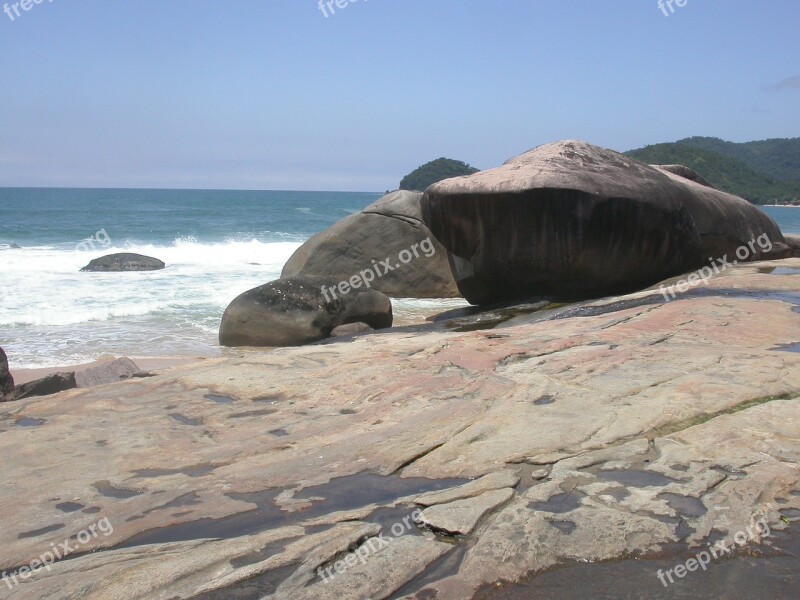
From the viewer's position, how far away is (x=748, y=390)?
4.23m

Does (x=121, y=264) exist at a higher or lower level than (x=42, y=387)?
higher

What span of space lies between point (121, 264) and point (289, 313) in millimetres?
9741

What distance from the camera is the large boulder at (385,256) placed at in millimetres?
13180

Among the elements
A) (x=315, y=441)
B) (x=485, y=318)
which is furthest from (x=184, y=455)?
(x=485, y=318)

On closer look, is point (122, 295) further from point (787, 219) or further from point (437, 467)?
point (787, 219)

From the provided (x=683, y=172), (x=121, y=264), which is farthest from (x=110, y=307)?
(x=683, y=172)

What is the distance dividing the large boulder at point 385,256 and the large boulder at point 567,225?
3326 millimetres

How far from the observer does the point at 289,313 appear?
9.16 metres

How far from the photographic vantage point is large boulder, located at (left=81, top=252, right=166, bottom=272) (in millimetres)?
17542

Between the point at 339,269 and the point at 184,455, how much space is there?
927 cm

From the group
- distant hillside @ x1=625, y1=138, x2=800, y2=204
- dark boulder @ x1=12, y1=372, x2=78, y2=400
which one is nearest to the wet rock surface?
dark boulder @ x1=12, y1=372, x2=78, y2=400

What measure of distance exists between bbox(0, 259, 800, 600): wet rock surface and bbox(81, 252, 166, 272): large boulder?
42.2ft

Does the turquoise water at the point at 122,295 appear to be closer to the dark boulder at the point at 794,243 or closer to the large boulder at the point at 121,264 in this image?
the large boulder at the point at 121,264

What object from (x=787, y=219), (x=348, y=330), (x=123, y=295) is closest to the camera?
(x=348, y=330)
